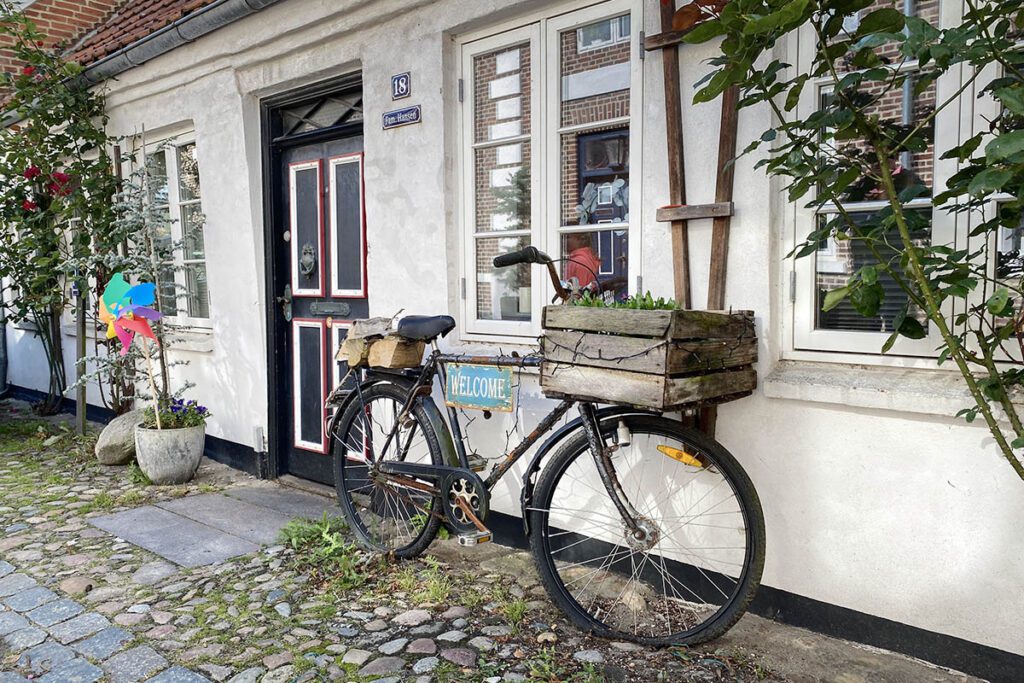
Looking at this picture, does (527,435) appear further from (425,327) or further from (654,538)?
(654,538)

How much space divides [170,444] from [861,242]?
4.78m

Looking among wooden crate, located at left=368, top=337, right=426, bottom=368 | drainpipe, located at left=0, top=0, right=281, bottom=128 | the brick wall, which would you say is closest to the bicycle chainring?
wooden crate, located at left=368, top=337, right=426, bottom=368

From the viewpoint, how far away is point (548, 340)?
124 inches

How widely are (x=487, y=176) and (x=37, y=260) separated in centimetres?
504

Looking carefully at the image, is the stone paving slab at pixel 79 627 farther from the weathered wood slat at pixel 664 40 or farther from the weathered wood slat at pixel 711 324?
the weathered wood slat at pixel 664 40

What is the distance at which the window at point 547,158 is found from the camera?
3787 mm

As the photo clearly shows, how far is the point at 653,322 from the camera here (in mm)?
2770

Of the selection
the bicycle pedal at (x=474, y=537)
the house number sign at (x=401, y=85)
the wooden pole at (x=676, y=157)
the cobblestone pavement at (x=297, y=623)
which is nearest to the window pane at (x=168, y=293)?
the cobblestone pavement at (x=297, y=623)

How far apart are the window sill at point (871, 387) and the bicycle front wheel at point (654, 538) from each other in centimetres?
41

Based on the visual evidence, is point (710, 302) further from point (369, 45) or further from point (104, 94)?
point (104, 94)

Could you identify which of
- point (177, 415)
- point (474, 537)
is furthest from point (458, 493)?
point (177, 415)

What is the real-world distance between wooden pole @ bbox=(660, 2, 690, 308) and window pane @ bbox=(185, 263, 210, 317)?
4497mm

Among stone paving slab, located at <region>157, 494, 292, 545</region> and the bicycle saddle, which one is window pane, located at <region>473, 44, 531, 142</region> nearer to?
the bicycle saddle

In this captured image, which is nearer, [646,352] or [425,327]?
[646,352]
